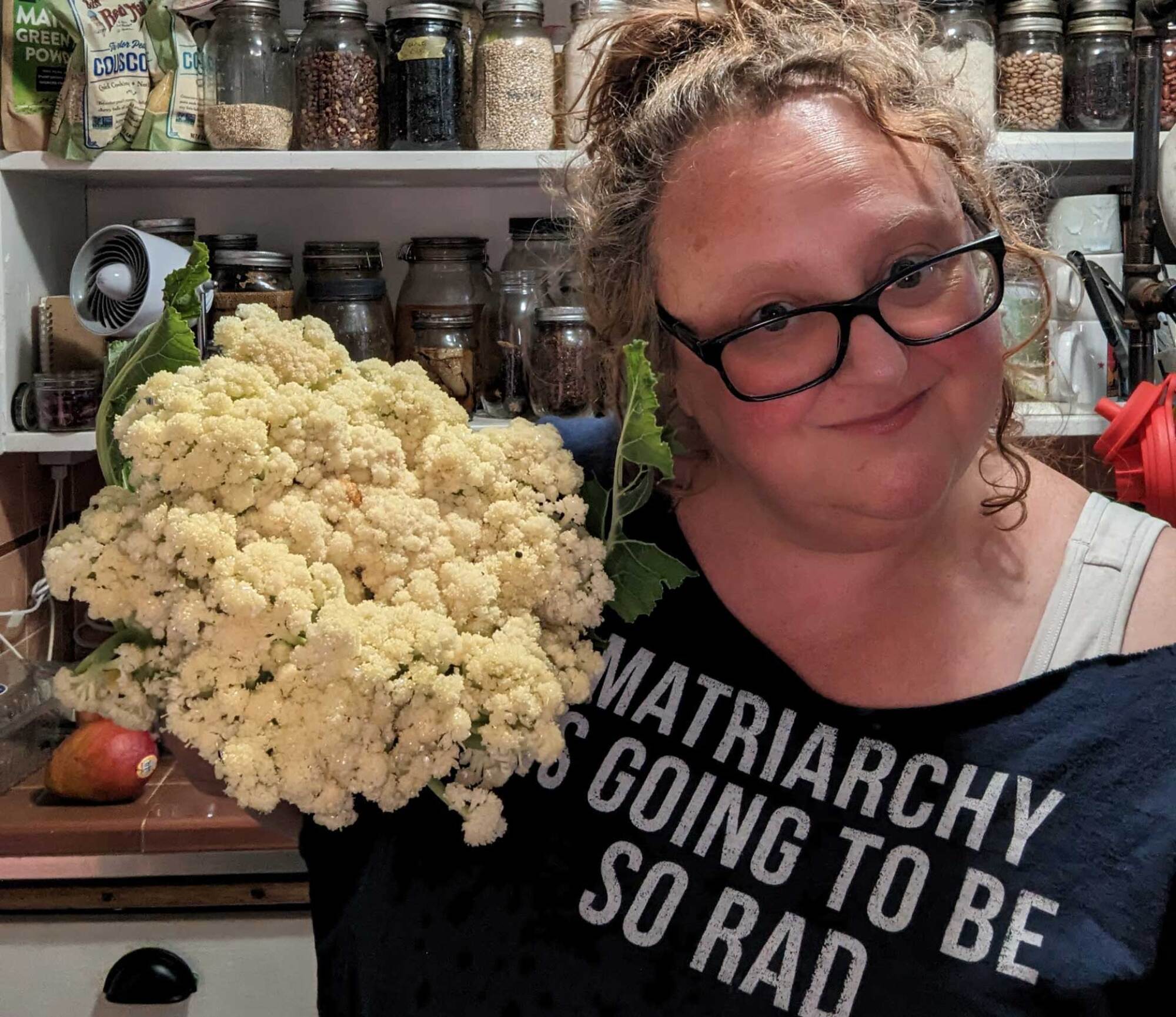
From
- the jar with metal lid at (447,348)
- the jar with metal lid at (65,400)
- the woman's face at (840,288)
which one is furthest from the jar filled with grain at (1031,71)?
the jar with metal lid at (65,400)

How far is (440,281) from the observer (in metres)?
1.62

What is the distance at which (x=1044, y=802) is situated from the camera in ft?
2.38

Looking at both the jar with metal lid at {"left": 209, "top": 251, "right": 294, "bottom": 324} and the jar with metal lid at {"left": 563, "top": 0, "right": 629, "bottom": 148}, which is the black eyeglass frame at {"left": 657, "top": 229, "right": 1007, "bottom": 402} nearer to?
the jar with metal lid at {"left": 563, "top": 0, "right": 629, "bottom": 148}

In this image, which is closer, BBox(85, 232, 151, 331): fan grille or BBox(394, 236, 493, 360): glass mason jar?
BBox(85, 232, 151, 331): fan grille

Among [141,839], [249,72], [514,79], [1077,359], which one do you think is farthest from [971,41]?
[141,839]

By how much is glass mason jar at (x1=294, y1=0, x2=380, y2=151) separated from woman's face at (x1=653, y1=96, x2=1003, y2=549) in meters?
0.86

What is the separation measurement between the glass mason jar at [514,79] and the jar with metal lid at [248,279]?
306 mm

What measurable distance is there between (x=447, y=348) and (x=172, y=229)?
15.8 inches

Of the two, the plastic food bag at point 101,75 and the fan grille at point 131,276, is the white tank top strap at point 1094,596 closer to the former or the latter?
the fan grille at point 131,276

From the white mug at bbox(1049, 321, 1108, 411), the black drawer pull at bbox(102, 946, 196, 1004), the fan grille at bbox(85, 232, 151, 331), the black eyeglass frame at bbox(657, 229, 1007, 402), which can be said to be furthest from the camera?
the white mug at bbox(1049, 321, 1108, 411)

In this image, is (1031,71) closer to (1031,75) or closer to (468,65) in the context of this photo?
(1031,75)

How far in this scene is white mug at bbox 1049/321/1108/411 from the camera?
5.06 feet

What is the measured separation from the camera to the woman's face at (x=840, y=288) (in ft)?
2.31

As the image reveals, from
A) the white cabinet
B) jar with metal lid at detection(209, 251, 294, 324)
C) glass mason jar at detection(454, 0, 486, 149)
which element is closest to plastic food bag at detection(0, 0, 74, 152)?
jar with metal lid at detection(209, 251, 294, 324)
